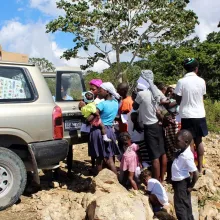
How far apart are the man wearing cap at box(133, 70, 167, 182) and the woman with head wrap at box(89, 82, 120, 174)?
0.35 m

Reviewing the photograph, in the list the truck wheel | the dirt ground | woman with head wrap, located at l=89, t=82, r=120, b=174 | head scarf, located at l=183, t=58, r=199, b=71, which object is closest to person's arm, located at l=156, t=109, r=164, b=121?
woman with head wrap, located at l=89, t=82, r=120, b=174

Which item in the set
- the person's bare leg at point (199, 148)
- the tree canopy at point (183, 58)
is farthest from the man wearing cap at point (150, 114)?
the tree canopy at point (183, 58)

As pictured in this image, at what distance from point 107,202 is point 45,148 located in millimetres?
1120

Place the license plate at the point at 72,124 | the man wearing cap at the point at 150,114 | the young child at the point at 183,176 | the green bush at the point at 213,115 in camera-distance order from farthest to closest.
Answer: the green bush at the point at 213,115, the license plate at the point at 72,124, the man wearing cap at the point at 150,114, the young child at the point at 183,176

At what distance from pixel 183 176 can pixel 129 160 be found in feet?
3.15

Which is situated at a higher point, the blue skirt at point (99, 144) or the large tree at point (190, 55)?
the large tree at point (190, 55)

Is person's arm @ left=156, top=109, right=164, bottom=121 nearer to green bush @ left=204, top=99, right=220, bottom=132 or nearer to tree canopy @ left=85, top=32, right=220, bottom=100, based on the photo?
green bush @ left=204, top=99, right=220, bottom=132

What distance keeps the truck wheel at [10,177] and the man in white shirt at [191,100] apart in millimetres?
2131

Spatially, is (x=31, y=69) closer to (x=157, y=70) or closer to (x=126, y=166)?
(x=126, y=166)

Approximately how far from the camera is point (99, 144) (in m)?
4.58

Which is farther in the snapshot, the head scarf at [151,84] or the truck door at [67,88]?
the truck door at [67,88]

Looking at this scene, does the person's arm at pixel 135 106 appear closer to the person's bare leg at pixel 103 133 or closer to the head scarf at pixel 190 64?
the person's bare leg at pixel 103 133

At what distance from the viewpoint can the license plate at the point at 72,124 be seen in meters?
4.96

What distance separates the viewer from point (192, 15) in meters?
15.4
